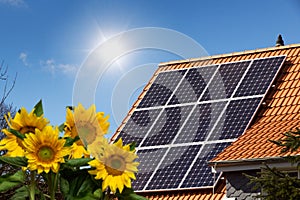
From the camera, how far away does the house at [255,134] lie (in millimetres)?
12094

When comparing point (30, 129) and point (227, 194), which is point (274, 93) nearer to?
point (227, 194)

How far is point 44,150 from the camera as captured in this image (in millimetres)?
3557

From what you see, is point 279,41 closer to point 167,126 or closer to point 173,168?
point 167,126

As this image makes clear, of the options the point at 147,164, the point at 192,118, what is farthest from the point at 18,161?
the point at 192,118

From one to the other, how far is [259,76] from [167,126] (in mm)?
2570

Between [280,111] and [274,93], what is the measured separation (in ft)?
3.27

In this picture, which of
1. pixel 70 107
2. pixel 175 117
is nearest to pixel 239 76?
pixel 175 117

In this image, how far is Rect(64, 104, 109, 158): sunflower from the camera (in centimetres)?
367

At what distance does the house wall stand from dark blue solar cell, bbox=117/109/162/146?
10.7 feet

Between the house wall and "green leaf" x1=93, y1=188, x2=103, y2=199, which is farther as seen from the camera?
the house wall

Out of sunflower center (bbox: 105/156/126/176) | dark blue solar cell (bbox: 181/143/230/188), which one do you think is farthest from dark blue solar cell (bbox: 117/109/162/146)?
sunflower center (bbox: 105/156/126/176)

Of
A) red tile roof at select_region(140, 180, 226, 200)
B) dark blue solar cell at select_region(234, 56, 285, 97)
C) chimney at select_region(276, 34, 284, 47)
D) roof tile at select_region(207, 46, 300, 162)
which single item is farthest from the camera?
chimney at select_region(276, 34, 284, 47)

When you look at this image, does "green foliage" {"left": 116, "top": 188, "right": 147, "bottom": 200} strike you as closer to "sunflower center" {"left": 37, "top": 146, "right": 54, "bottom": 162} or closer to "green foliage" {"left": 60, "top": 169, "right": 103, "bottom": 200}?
"green foliage" {"left": 60, "top": 169, "right": 103, "bottom": 200}

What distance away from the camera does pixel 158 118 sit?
15.5m
